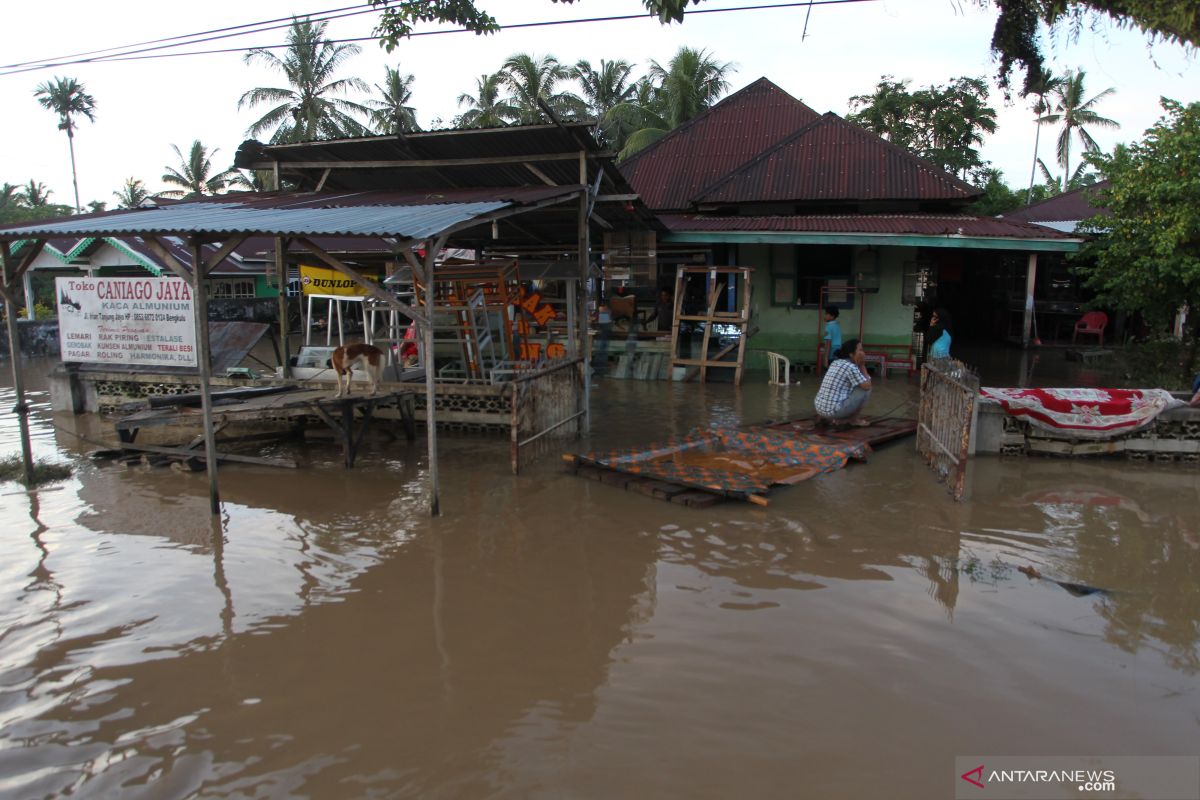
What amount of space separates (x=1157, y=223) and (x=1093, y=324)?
7.88 m

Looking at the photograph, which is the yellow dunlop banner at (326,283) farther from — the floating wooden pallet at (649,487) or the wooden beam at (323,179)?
the floating wooden pallet at (649,487)

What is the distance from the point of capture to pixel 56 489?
8.05 metres

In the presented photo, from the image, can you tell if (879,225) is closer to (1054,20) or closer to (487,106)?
(1054,20)

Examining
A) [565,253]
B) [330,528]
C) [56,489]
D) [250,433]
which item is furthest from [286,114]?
[330,528]

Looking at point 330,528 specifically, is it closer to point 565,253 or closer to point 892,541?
point 892,541

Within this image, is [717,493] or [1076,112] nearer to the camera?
[717,493]

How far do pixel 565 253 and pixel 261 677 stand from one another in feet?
34.3

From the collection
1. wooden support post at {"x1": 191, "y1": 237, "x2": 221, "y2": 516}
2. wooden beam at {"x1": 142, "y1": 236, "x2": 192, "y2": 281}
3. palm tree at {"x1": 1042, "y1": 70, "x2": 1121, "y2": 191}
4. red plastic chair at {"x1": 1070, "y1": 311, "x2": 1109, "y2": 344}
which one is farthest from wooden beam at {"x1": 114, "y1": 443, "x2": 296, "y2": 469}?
palm tree at {"x1": 1042, "y1": 70, "x2": 1121, "y2": 191}

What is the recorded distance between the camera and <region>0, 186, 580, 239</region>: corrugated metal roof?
21.2 ft

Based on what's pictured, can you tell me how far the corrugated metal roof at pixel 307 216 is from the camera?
6.48 meters

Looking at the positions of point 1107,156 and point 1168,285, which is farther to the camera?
point 1107,156

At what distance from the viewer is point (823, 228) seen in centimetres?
1434

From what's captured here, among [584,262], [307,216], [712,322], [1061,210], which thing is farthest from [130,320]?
[1061,210]

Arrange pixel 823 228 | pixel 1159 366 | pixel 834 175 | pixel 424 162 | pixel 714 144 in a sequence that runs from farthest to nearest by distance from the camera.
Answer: pixel 714 144 → pixel 834 175 → pixel 823 228 → pixel 1159 366 → pixel 424 162
